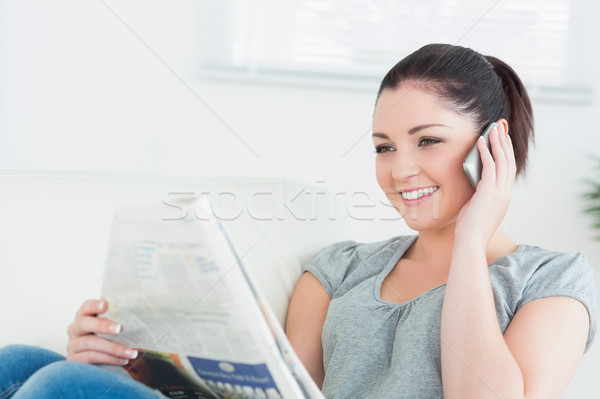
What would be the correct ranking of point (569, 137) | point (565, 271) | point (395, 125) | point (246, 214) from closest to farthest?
point (565, 271) < point (395, 125) < point (246, 214) < point (569, 137)

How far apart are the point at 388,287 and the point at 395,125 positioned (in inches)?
13.1

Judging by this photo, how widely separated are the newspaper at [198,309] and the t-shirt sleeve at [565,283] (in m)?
0.49

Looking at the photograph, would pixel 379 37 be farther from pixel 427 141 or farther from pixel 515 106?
pixel 427 141

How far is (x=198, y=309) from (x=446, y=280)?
2.12 feet

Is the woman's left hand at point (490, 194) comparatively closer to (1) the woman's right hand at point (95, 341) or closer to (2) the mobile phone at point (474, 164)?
(2) the mobile phone at point (474, 164)

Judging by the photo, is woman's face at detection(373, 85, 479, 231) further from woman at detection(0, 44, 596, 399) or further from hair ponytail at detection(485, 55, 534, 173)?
hair ponytail at detection(485, 55, 534, 173)

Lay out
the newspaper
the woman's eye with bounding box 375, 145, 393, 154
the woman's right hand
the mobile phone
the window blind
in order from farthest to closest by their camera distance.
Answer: the window blind, the woman's eye with bounding box 375, 145, 393, 154, the mobile phone, the woman's right hand, the newspaper

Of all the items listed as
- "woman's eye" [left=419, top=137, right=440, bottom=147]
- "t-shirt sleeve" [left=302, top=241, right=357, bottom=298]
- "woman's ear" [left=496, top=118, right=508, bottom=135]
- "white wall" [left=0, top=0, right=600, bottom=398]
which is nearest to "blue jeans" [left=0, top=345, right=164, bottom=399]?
"t-shirt sleeve" [left=302, top=241, right=357, bottom=298]

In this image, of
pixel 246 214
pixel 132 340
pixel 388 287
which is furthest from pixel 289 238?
pixel 132 340

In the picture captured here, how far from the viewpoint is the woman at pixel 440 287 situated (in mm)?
919

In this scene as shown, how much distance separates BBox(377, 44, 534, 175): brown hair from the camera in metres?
1.19

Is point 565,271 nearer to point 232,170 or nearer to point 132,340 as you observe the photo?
point 132,340

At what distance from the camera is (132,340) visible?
0.84 metres

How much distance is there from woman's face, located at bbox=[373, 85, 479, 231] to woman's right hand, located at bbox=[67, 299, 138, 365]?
61 centimetres
